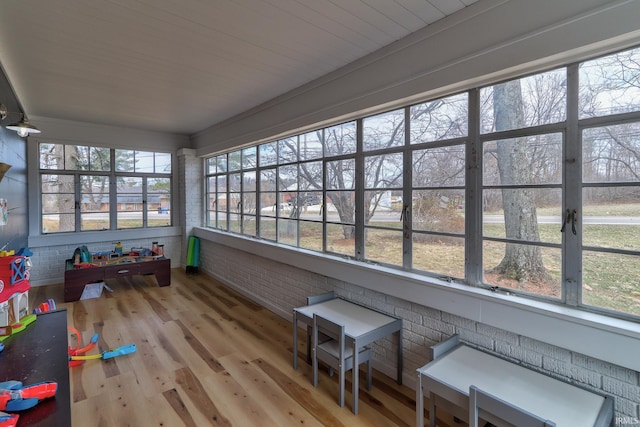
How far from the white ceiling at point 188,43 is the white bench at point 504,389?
7.23 feet

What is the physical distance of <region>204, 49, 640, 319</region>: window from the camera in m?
1.59

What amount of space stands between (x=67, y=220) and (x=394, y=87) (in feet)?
19.0

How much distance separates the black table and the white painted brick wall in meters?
2.10

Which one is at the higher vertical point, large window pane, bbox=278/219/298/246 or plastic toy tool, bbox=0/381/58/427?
large window pane, bbox=278/219/298/246

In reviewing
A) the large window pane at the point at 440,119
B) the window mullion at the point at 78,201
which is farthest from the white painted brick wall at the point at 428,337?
the window mullion at the point at 78,201

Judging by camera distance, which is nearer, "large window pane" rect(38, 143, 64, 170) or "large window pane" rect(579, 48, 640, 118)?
"large window pane" rect(579, 48, 640, 118)

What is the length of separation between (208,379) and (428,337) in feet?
5.92

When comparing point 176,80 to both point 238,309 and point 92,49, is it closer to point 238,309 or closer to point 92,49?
point 92,49

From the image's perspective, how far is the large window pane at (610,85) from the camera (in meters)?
1.53

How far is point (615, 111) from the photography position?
1.57 m

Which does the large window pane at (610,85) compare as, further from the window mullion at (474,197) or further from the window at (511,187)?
the window mullion at (474,197)

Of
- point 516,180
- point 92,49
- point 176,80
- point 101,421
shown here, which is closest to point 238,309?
point 101,421

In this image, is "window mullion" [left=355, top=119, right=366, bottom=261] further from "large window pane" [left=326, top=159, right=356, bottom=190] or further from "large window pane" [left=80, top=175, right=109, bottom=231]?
"large window pane" [left=80, top=175, right=109, bottom=231]

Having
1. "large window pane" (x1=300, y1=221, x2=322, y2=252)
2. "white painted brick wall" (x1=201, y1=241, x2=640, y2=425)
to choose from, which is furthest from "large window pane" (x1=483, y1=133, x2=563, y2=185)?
"large window pane" (x1=300, y1=221, x2=322, y2=252)
